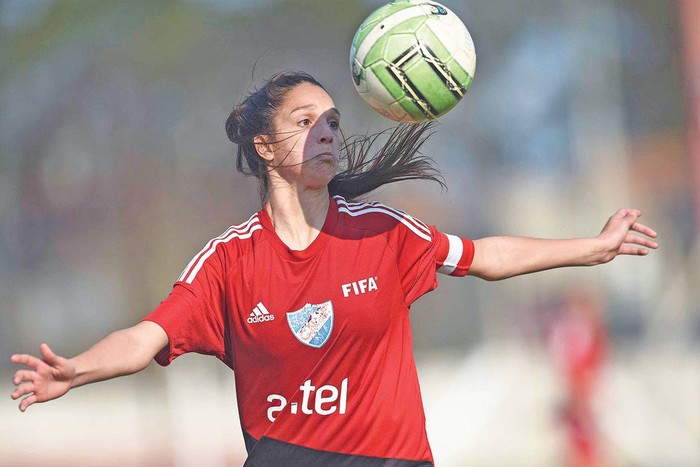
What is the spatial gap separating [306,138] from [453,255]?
0.74 meters

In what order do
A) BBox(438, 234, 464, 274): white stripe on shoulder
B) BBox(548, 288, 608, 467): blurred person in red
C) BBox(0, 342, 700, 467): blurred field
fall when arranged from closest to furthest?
BBox(438, 234, 464, 274): white stripe on shoulder < BBox(548, 288, 608, 467): blurred person in red < BBox(0, 342, 700, 467): blurred field

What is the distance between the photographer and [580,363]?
7766 mm

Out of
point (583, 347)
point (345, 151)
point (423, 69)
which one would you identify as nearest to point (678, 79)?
point (583, 347)

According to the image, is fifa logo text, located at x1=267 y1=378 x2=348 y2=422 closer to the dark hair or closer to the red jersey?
the red jersey

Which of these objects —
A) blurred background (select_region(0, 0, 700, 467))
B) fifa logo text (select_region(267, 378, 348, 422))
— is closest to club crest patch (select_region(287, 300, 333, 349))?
fifa logo text (select_region(267, 378, 348, 422))

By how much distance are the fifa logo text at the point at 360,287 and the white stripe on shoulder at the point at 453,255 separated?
361 mm

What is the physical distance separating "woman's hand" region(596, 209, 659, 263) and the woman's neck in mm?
1137

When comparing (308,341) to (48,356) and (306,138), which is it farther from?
(48,356)

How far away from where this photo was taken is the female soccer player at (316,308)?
3.67m

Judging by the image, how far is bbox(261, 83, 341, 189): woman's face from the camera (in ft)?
12.7

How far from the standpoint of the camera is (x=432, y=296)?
9406 mm

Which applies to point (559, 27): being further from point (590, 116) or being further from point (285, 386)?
point (285, 386)

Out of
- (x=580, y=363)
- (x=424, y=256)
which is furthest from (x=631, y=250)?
(x=580, y=363)

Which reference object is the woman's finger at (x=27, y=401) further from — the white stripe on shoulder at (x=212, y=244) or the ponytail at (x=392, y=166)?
the ponytail at (x=392, y=166)
